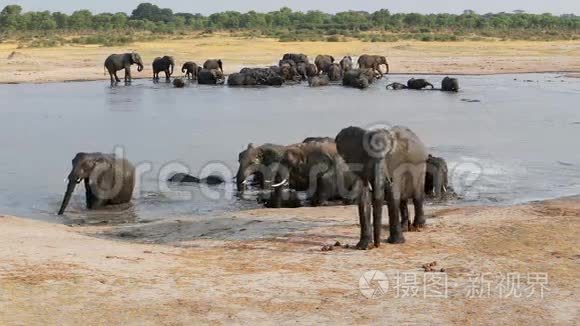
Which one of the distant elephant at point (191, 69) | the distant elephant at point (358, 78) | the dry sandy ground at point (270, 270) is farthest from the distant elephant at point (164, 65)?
the dry sandy ground at point (270, 270)

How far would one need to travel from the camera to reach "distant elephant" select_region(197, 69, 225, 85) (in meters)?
38.1

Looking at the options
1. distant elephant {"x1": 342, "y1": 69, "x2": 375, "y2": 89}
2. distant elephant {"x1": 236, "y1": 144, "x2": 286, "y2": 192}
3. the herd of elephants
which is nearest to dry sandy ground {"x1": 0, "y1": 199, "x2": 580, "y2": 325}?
the herd of elephants

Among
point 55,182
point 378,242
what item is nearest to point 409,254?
point 378,242

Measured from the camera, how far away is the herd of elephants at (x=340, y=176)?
32.8 feet

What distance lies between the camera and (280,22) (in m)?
101

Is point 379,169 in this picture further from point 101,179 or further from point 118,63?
point 118,63

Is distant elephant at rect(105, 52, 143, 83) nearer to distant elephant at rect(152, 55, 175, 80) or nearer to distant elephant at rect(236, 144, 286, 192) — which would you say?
distant elephant at rect(152, 55, 175, 80)

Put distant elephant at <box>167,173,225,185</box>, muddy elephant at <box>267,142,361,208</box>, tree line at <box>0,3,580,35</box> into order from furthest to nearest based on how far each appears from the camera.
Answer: tree line at <box>0,3,580,35</box>, distant elephant at <box>167,173,225,185</box>, muddy elephant at <box>267,142,361,208</box>

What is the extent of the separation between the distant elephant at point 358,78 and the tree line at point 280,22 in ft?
140

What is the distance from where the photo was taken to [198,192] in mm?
15188

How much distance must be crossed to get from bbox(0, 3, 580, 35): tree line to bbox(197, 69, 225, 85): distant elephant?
140ft

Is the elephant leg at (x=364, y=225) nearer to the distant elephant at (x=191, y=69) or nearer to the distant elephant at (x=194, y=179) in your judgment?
the distant elephant at (x=194, y=179)

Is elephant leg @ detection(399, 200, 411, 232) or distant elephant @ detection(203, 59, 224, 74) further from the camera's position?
distant elephant @ detection(203, 59, 224, 74)

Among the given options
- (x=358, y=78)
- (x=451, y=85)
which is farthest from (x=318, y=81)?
(x=451, y=85)
